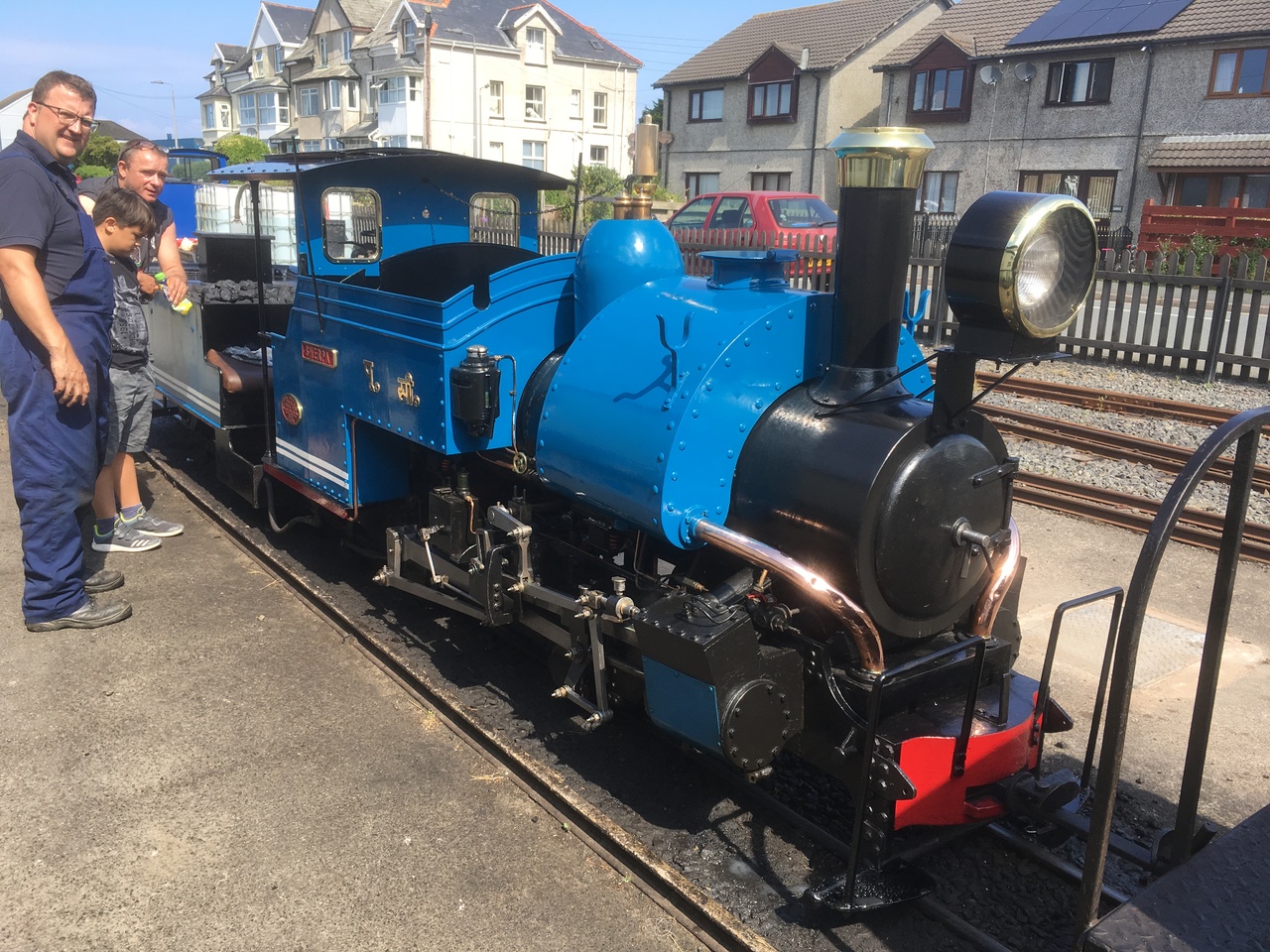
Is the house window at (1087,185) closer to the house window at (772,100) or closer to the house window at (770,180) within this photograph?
the house window at (770,180)

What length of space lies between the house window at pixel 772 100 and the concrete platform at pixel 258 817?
33.5 m

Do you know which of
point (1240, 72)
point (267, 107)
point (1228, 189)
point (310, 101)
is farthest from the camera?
point (267, 107)

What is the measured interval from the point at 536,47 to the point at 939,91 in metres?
21.4

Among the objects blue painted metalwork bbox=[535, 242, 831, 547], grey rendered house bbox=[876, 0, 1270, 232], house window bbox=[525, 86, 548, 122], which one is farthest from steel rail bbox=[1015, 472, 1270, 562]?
house window bbox=[525, 86, 548, 122]

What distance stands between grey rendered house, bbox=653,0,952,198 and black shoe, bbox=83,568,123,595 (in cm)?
3057

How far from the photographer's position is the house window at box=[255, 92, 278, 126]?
61.0 metres

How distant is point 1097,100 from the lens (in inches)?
1085

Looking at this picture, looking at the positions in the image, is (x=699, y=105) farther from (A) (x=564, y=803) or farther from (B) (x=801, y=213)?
(A) (x=564, y=803)

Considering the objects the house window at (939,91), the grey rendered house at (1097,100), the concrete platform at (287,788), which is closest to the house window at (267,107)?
the grey rendered house at (1097,100)

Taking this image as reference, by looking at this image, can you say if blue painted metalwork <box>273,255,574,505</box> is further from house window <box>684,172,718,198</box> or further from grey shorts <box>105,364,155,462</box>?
house window <box>684,172,718,198</box>

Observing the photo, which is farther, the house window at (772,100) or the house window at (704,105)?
the house window at (704,105)

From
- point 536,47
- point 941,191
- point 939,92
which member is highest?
point 536,47

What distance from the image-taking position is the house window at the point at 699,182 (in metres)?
37.8

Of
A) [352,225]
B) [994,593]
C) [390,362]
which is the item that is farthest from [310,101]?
[994,593]
